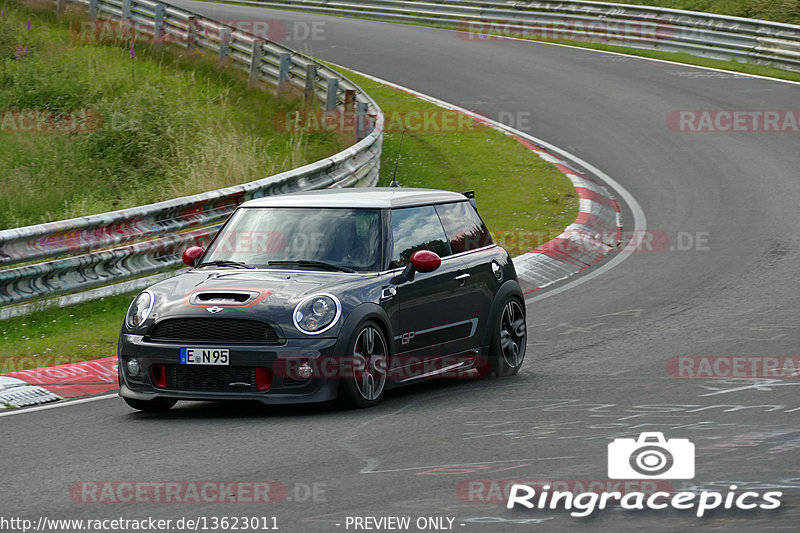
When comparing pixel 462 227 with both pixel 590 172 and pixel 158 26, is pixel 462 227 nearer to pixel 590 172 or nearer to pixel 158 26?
pixel 590 172

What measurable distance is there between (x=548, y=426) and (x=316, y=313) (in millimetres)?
1768

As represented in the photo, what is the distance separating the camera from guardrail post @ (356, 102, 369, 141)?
63.8 feet

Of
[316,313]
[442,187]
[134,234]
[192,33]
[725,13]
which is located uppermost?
[725,13]

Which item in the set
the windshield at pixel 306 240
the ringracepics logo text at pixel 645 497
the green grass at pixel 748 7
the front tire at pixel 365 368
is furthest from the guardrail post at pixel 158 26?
the ringracepics logo text at pixel 645 497

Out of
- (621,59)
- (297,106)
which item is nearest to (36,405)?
(297,106)

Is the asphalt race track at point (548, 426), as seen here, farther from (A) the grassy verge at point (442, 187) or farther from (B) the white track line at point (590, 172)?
(A) the grassy verge at point (442, 187)

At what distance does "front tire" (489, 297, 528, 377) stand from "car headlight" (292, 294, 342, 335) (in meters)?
2.17

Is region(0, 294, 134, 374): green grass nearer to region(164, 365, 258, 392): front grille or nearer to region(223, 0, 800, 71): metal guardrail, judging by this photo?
region(164, 365, 258, 392): front grille

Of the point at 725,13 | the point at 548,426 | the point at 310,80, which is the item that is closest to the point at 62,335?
the point at 548,426

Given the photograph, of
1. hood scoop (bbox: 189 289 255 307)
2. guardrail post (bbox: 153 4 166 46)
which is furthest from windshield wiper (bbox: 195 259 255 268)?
guardrail post (bbox: 153 4 166 46)

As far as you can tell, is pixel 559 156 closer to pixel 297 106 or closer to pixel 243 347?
pixel 297 106

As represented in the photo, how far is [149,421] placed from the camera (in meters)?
8.45

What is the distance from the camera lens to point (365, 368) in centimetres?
856

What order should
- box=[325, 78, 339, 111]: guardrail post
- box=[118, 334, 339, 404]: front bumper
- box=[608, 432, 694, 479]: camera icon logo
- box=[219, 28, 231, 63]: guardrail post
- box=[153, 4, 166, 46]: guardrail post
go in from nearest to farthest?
box=[608, 432, 694, 479]: camera icon logo < box=[118, 334, 339, 404]: front bumper < box=[325, 78, 339, 111]: guardrail post < box=[219, 28, 231, 63]: guardrail post < box=[153, 4, 166, 46]: guardrail post
